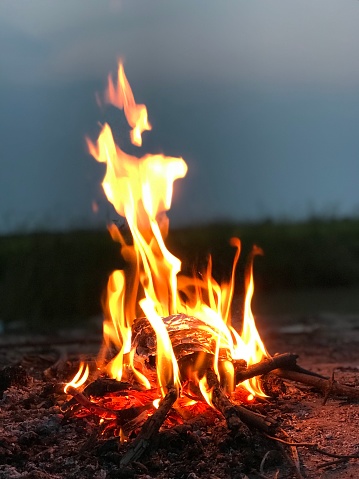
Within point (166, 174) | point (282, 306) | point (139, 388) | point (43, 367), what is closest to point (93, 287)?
point (282, 306)

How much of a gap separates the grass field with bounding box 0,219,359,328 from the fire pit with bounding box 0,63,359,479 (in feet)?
14.0

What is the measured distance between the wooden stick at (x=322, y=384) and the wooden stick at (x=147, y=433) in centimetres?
104

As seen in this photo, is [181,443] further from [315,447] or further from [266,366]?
[266,366]

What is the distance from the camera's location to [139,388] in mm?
3754

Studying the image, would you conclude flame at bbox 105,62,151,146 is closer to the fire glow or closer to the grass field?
the fire glow

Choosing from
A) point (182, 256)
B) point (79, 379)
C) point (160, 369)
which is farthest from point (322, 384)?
point (182, 256)

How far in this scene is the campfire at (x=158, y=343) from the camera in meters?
3.50

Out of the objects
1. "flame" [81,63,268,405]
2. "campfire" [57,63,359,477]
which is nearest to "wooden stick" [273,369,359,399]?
"campfire" [57,63,359,477]

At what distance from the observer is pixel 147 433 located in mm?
3236

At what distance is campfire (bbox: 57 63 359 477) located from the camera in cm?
350

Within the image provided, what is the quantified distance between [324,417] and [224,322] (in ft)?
2.68

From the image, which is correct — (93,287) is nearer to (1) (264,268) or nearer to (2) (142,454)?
(1) (264,268)

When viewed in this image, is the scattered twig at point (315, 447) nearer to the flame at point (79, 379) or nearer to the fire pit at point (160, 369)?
the fire pit at point (160, 369)

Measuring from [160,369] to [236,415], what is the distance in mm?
522
